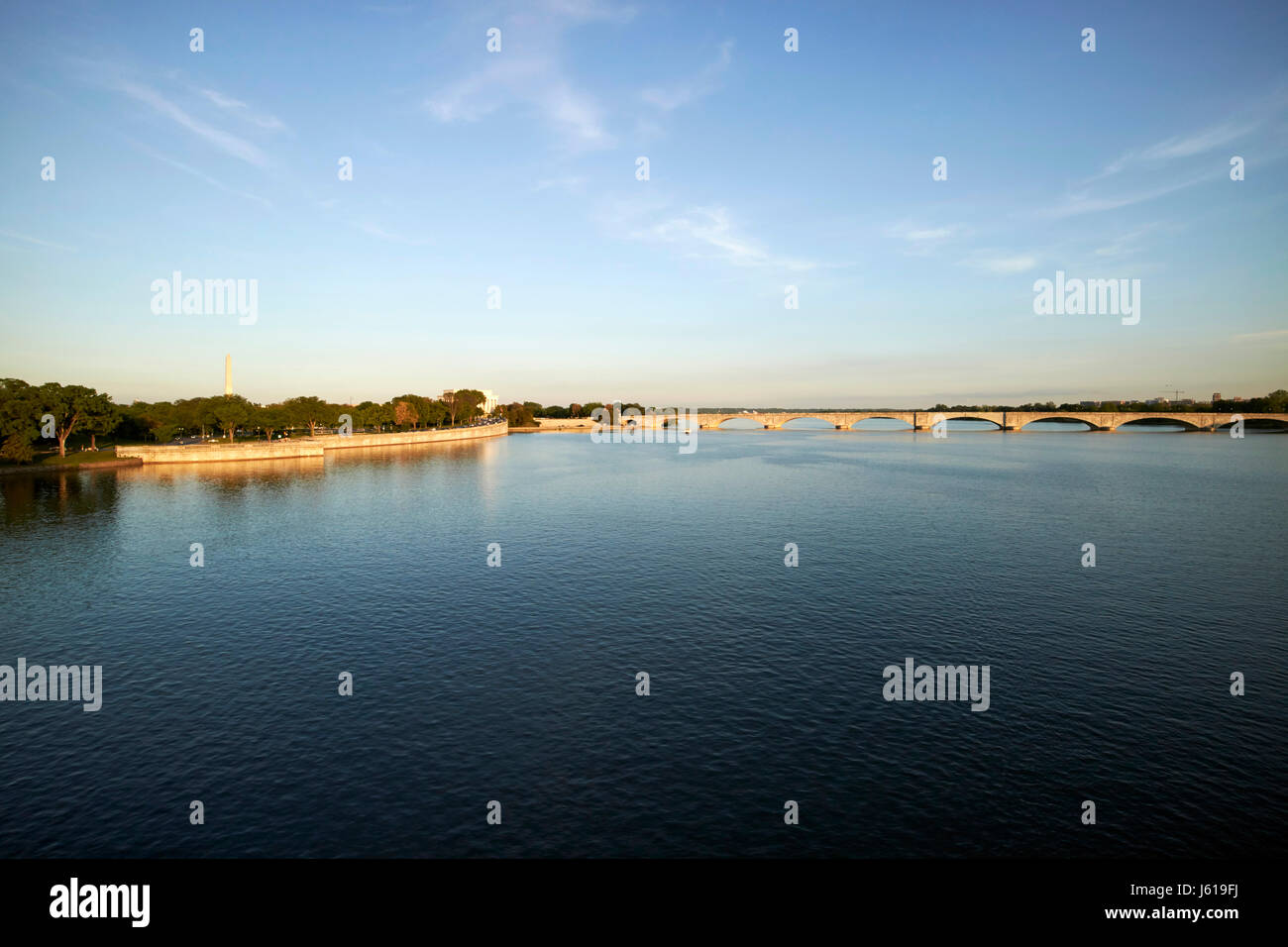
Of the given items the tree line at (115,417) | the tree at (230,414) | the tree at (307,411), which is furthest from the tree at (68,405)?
the tree at (307,411)

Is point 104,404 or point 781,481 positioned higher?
point 104,404

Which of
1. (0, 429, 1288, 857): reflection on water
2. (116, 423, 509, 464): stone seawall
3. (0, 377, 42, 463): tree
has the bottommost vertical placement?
(0, 429, 1288, 857): reflection on water

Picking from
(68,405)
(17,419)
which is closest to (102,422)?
(68,405)

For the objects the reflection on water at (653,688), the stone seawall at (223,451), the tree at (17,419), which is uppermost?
the tree at (17,419)

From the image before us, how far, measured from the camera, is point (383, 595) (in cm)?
4616

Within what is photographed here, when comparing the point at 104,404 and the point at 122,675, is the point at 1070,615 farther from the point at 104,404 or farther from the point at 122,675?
the point at 104,404

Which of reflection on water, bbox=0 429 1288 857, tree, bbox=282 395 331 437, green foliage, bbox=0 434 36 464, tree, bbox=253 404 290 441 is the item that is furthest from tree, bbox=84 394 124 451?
reflection on water, bbox=0 429 1288 857

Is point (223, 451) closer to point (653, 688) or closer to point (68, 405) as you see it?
point (68, 405)

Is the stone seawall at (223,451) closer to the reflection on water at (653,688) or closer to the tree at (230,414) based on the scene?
the tree at (230,414)

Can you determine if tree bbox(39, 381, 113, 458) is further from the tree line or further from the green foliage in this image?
the green foliage

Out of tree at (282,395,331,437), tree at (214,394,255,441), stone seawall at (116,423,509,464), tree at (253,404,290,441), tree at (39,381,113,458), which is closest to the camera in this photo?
tree at (39,381,113,458)

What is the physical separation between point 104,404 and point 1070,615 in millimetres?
163920
